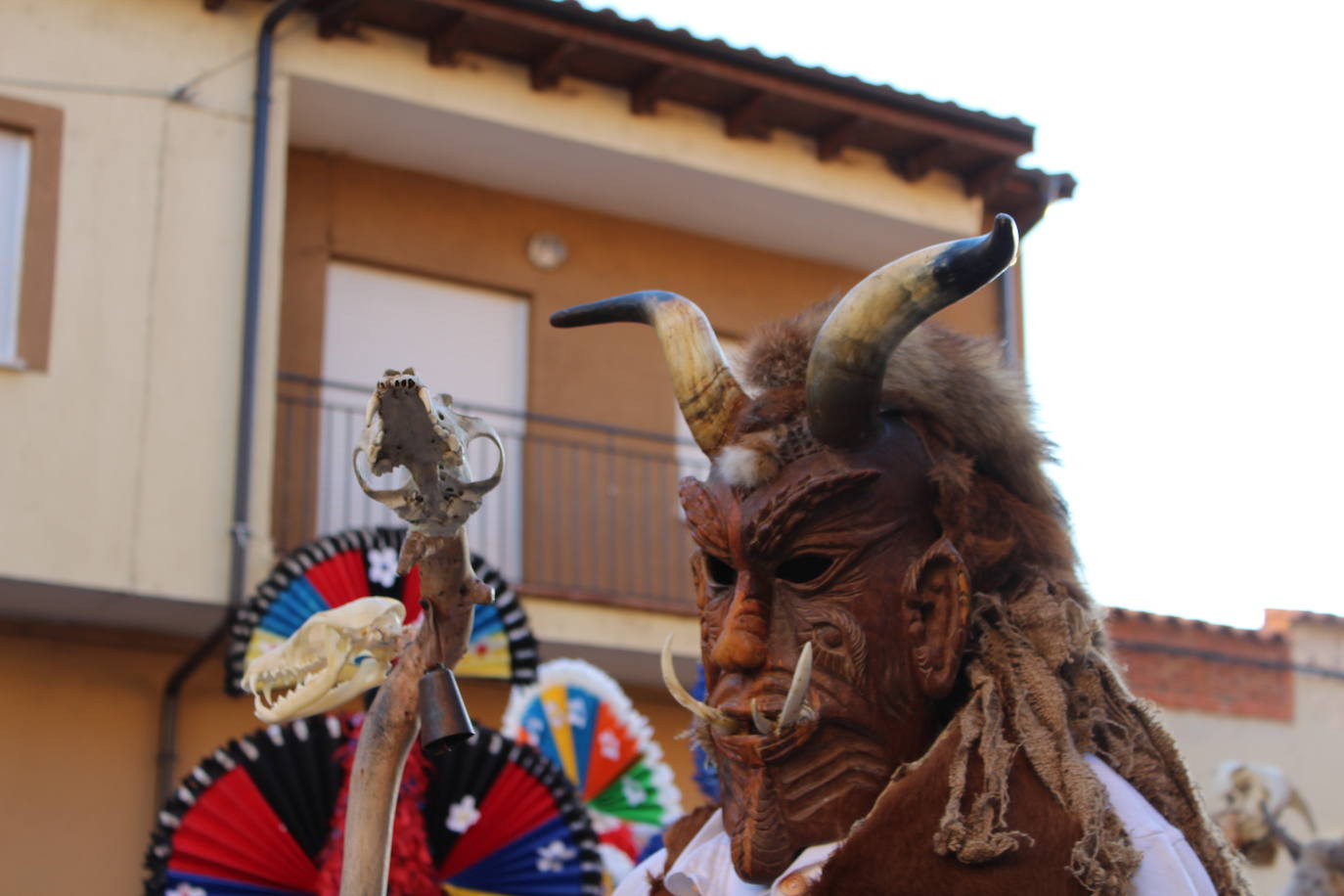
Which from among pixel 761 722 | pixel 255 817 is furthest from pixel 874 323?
pixel 255 817

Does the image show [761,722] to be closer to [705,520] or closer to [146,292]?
[705,520]

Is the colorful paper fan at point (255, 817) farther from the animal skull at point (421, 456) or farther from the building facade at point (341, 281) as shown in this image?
the building facade at point (341, 281)

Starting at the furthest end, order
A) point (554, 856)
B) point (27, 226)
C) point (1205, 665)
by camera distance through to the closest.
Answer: point (1205, 665)
point (27, 226)
point (554, 856)

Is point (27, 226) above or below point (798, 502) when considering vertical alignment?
above

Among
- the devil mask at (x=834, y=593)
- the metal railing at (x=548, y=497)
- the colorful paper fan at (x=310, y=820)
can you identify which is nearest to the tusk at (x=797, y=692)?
the devil mask at (x=834, y=593)

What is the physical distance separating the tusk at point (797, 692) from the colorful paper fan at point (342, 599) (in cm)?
249

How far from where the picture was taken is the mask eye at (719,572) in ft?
Result: 11.6

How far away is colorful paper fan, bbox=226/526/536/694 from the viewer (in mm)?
5691

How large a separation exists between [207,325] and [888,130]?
4.60 metres

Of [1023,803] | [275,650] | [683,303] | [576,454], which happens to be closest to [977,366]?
[683,303]

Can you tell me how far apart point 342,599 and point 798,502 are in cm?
262

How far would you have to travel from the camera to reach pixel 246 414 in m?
9.43

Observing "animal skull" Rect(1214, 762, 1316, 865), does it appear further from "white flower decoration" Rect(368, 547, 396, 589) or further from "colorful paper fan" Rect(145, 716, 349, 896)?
"colorful paper fan" Rect(145, 716, 349, 896)

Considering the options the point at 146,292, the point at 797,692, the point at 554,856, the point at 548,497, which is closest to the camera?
the point at 797,692
